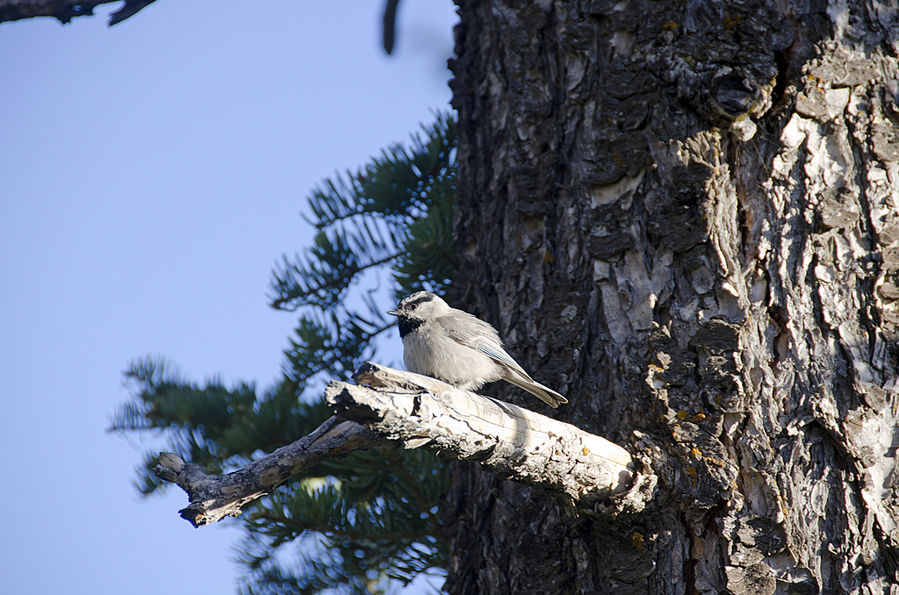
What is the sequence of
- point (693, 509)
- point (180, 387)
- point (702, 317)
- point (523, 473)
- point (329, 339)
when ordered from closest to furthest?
point (523, 473) < point (693, 509) < point (702, 317) < point (329, 339) < point (180, 387)

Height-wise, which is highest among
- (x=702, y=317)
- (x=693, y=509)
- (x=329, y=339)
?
(x=329, y=339)

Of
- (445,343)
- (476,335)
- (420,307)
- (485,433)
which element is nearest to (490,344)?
(476,335)

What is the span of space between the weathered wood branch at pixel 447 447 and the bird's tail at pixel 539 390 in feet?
1.43

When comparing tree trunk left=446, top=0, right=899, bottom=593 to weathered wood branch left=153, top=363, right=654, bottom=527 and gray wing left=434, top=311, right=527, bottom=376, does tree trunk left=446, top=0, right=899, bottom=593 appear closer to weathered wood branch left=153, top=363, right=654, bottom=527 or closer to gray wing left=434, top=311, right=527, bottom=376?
gray wing left=434, top=311, right=527, bottom=376

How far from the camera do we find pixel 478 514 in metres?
2.85

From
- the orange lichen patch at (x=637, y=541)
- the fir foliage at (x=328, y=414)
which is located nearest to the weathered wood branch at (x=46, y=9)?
the fir foliage at (x=328, y=414)

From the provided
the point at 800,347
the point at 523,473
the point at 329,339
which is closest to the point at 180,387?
the point at 329,339

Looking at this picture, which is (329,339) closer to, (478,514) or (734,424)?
(478,514)

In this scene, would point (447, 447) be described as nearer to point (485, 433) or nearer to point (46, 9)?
point (485, 433)

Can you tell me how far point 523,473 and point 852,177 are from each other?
1.51m

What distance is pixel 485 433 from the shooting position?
1.93 metres

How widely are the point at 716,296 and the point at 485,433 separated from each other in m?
1.00

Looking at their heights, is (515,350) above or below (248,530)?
above

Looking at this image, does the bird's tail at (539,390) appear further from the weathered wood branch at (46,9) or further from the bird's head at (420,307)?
the weathered wood branch at (46,9)
